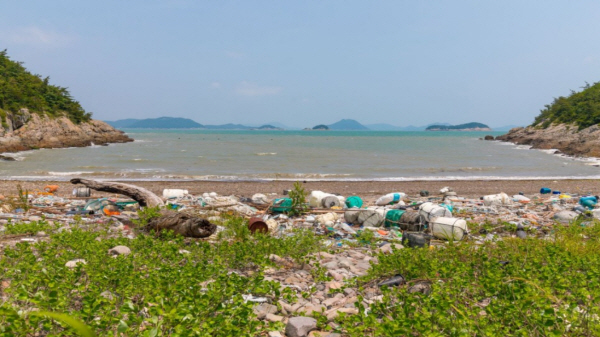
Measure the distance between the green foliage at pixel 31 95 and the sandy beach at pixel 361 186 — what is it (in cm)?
2549

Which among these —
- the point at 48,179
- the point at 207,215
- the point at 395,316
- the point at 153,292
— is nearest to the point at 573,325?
the point at 395,316

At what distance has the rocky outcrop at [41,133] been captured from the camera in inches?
1259

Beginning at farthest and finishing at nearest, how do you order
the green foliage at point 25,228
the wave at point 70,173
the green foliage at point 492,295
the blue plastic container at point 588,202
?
the wave at point 70,173 → the blue plastic container at point 588,202 → the green foliage at point 25,228 → the green foliage at point 492,295

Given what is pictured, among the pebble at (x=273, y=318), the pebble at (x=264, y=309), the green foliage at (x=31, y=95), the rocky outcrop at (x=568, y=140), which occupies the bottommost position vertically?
the pebble at (x=273, y=318)

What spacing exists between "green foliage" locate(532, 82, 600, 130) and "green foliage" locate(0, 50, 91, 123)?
53389mm

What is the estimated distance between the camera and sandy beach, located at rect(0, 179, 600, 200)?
46.6 feet

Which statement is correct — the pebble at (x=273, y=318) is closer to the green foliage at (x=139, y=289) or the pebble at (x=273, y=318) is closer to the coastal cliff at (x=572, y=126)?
the green foliage at (x=139, y=289)

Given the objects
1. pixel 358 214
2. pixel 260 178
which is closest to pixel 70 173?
pixel 260 178

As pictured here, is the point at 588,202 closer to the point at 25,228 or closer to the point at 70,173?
the point at 25,228

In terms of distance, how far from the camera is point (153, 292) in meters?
3.43

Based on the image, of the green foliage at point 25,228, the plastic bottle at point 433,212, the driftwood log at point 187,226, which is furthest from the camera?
the plastic bottle at point 433,212

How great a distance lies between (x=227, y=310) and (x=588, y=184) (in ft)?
57.6

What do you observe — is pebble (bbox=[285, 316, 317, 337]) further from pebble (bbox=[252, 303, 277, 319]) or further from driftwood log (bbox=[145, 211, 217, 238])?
driftwood log (bbox=[145, 211, 217, 238])

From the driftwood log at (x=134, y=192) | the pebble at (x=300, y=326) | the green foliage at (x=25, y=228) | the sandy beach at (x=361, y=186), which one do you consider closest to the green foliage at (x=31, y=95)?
the sandy beach at (x=361, y=186)
